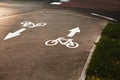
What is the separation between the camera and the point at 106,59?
39.9 ft

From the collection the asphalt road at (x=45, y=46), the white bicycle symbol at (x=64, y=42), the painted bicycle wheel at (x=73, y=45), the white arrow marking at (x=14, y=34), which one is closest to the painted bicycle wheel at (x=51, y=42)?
the white bicycle symbol at (x=64, y=42)

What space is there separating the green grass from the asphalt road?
40cm

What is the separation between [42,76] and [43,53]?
2.45 metres

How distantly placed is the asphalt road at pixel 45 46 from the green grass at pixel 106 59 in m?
0.40

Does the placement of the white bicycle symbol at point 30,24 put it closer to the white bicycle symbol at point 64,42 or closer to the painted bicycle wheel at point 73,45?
the white bicycle symbol at point 64,42

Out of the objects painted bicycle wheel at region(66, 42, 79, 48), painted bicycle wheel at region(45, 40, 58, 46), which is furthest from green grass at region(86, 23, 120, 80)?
painted bicycle wheel at region(45, 40, 58, 46)

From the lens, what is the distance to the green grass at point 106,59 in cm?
1089

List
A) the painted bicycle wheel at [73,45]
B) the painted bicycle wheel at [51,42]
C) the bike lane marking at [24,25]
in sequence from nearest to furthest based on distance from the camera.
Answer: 1. the painted bicycle wheel at [73,45]
2. the painted bicycle wheel at [51,42]
3. the bike lane marking at [24,25]

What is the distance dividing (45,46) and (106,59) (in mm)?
2925

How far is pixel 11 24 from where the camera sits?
18.1m

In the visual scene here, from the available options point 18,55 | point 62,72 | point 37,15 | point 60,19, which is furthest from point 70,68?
point 37,15

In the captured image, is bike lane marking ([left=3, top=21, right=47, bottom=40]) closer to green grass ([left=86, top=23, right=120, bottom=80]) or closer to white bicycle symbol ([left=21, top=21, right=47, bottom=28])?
white bicycle symbol ([left=21, top=21, right=47, bottom=28])

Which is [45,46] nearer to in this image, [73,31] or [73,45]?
[73,45]

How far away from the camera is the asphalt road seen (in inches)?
443
